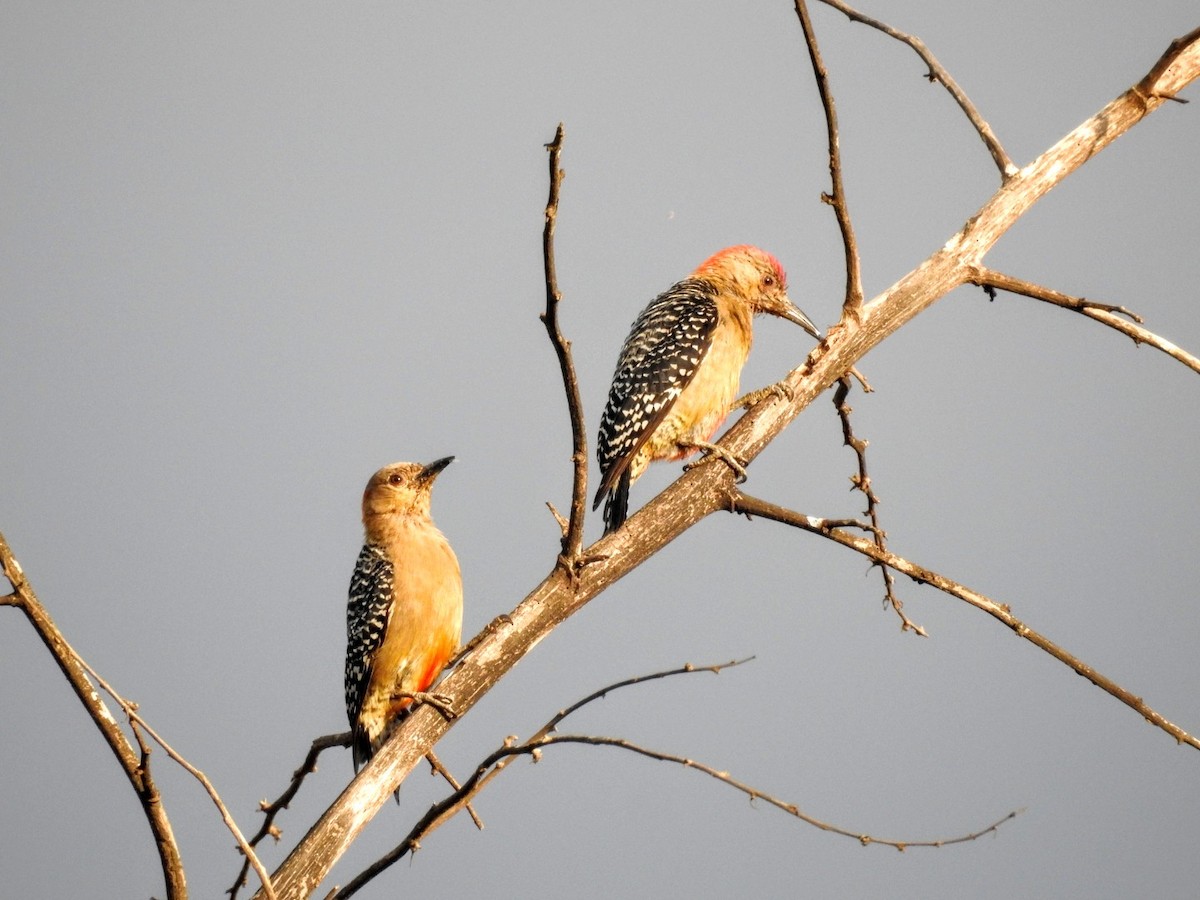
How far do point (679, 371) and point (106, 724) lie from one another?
358 cm

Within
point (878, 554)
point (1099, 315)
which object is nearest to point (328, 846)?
point (878, 554)

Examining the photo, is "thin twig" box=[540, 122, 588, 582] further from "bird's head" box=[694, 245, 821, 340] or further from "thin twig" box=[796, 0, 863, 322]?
"bird's head" box=[694, 245, 821, 340]

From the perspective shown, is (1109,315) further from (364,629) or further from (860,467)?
(364,629)

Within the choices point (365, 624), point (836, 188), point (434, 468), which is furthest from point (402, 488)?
point (836, 188)

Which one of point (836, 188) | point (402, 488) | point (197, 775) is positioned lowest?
point (197, 775)

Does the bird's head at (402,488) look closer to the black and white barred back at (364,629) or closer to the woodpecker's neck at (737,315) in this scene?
the black and white barred back at (364,629)

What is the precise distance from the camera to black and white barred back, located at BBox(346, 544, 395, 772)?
5.68m

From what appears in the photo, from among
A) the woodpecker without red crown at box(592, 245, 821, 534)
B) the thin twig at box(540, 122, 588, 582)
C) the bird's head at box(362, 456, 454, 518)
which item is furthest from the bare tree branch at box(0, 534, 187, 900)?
the bird's head at box(362, 456, 454, 518)

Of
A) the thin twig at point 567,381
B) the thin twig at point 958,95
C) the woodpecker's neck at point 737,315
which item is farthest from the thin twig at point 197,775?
the woodpecker's neck at point 737,315

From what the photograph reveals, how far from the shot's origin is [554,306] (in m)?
3.12

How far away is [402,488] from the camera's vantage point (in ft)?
20.2

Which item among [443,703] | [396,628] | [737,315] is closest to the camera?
[443,703]

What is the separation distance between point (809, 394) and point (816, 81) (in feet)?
3.50

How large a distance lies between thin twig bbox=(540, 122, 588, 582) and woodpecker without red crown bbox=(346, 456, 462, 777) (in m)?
2.07
